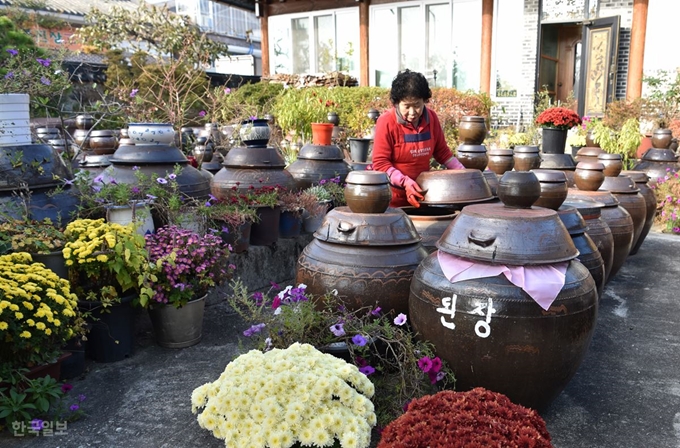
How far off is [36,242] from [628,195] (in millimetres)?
4983

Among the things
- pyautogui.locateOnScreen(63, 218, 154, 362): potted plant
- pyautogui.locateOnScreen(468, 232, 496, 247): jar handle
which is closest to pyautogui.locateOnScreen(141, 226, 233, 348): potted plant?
pyautogui.locateOnScreen(63, 218, 154, 362): potted plant

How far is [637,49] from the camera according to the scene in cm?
1120

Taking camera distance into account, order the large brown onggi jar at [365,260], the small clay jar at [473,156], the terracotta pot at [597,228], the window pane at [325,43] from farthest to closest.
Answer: the window pane at [325,43] < the small clay jar at [473,156] < the terracotta pot at [597,228] < the large brown onggi jar at [365,260]

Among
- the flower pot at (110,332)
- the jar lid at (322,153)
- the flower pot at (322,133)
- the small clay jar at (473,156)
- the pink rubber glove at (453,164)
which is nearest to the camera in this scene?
the flower pot at (110,332)

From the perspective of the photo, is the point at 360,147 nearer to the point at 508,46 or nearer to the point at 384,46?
the point at 508,46

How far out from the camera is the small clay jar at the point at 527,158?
567cm

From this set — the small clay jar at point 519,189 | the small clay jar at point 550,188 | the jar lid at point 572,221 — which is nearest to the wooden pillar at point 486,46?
the jar lid at point 572,221

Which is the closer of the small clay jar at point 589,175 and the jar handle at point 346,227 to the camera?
the jar handle at point 346,227

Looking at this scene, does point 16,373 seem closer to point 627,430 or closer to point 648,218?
point 627,430

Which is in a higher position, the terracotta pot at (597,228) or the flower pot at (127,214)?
the flower pot at (127,214)

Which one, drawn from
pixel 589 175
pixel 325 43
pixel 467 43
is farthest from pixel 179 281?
pixel 325 43

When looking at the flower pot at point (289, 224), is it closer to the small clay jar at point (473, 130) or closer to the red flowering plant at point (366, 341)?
the small clay jar at point (473, 130)

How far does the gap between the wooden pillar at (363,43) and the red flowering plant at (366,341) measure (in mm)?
11560

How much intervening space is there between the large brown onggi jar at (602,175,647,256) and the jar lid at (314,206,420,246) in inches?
118
